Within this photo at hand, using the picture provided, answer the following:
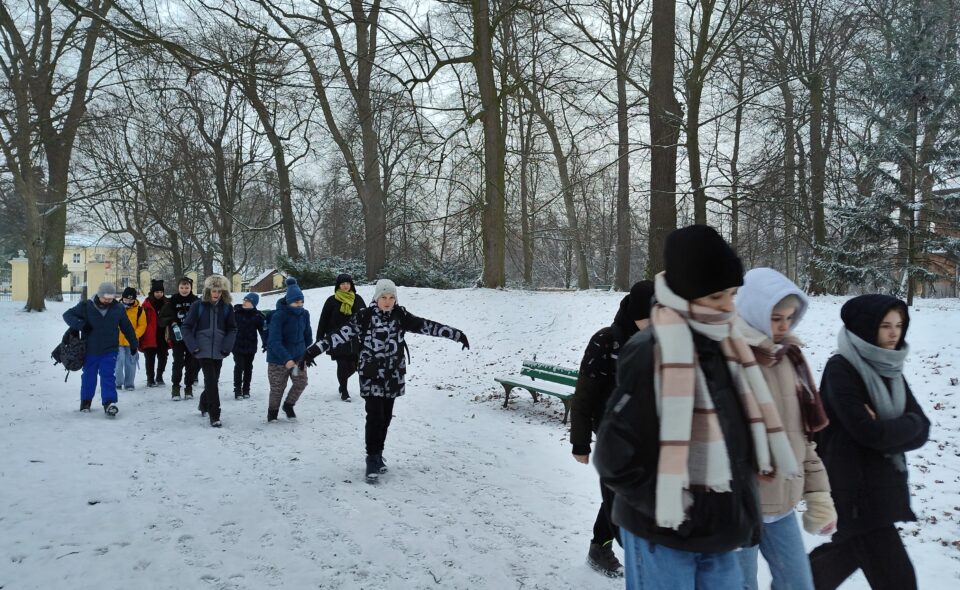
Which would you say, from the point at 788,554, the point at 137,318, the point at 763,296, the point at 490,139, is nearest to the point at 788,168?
the point at 490,139

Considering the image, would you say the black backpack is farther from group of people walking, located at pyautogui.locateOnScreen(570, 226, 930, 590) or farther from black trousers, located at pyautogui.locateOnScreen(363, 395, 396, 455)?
group of people walking, located at pyautogui.locateOnScreen(570, 226, 930, 590)

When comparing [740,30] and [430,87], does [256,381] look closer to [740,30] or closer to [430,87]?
[430,87]

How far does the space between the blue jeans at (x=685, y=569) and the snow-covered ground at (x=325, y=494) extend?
6.06 ft

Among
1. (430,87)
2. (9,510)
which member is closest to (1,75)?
(430,87)

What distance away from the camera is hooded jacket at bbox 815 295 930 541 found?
2.93 metres

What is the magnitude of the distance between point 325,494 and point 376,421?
2.65 ft

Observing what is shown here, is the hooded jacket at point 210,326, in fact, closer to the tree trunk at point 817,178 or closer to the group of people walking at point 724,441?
the group of people walking at point 724,441

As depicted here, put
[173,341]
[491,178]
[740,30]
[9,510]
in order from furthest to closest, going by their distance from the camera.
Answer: [491,178], [740,30], [173,341], [9,510]

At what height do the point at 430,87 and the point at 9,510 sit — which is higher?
the point at 430,87

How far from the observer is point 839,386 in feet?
9.95

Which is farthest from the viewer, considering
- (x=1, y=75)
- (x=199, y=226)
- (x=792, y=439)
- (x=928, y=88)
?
(x=199, y=226)

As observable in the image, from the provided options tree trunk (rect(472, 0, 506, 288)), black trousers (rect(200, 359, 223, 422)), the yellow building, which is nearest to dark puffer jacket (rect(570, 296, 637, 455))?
black trousers (rect(200, 359, 223, 422))

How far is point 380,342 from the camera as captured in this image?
19.2 ft

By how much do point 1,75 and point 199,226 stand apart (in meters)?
19.5
